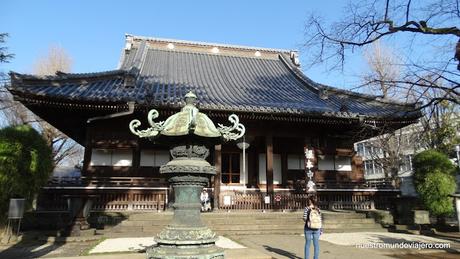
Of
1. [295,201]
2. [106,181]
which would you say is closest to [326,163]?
[295,201]

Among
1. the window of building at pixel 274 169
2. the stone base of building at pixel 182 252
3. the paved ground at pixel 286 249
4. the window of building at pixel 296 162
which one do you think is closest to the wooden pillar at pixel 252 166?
the window of building at pixel 274 169

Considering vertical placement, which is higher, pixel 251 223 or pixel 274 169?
pixel 274 169

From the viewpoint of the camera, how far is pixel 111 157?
15.4 metres

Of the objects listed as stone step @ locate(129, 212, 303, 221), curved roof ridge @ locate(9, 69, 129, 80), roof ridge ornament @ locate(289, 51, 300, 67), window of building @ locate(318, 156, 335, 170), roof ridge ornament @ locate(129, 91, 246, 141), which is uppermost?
roof ridge ornament @ locate(289, 51, 300, 67)

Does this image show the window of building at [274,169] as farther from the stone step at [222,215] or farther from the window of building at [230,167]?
the stone step at [222,215]

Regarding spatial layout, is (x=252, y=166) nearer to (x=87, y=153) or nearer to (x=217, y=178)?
(x=217, y=178)

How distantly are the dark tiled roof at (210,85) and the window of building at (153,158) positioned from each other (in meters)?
2.82

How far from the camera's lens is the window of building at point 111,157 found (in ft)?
50.1

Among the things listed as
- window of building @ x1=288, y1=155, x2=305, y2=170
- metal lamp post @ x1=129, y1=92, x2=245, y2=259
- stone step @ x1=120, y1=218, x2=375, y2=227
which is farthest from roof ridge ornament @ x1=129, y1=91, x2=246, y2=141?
window of building @ x1=288, y1=155, x2=305, y2=170

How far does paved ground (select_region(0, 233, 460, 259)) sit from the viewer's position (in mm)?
7957

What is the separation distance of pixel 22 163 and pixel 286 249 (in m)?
8.02

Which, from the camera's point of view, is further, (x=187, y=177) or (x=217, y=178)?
(x=217, y=178)

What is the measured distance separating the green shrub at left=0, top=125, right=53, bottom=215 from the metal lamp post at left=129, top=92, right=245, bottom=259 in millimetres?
6828

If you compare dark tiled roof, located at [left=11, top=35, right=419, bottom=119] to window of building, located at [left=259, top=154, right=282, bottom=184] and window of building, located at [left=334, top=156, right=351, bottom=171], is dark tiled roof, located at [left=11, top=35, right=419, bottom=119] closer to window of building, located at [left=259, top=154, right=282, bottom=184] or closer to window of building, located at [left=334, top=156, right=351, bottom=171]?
window of building, located at [left=334, top=156, right=351, bottom=171]
